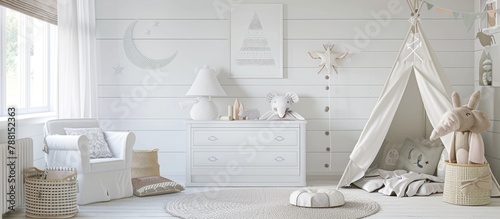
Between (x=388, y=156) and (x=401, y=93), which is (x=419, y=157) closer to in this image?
(x=388, y=156)

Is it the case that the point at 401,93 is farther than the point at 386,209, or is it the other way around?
the point at 401,93

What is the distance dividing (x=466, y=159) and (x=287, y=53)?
85.3 inches

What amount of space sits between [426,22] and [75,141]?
3.70 meters

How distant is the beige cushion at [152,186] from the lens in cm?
553

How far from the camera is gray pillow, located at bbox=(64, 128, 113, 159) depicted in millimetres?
5438

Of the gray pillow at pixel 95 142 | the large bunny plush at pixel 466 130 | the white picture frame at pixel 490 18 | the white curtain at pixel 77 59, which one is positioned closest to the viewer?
the large bunny plush at pixel 466 130

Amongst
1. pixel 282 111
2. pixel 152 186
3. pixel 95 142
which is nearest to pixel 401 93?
pixel 282 111

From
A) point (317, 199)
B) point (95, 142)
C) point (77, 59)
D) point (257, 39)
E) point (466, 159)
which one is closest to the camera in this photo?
point (317, 199)

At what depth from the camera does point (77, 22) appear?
6004 mm

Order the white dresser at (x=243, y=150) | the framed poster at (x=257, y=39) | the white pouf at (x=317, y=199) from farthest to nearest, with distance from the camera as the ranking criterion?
the framed poster at (x=257, y=39), the white dresser at (x=243, y=150), the white pouf at (x=317, y=199)

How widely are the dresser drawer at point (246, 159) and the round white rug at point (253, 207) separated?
1.58ft

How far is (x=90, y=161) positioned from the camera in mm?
5180

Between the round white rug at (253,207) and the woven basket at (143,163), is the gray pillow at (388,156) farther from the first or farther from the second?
the woven basket at (143,163)

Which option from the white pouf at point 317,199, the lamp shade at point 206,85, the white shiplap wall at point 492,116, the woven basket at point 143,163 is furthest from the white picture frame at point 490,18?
the woven basket at point 143,163
